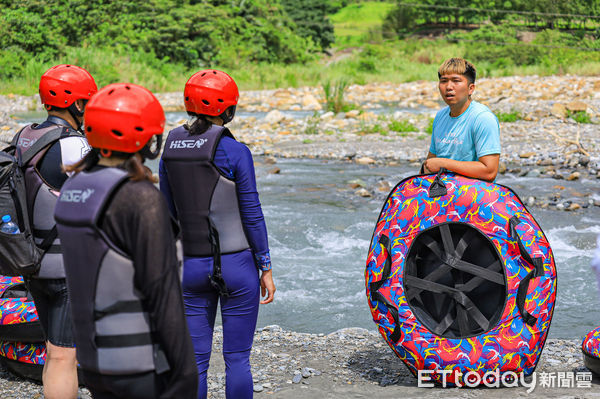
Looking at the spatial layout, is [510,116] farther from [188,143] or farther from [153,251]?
[153,251]

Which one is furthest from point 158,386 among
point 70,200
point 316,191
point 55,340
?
point 316,191

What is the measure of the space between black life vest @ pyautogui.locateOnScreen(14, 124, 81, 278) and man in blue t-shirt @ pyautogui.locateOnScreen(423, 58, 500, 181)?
2.05m

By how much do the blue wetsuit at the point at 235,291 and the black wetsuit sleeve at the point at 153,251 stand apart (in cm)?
107

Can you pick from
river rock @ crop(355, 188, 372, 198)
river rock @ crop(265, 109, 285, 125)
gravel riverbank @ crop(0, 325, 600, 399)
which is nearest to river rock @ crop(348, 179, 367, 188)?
river rock @ crop(355, 188, 372, 198)

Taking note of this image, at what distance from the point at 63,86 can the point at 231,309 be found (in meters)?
1.31

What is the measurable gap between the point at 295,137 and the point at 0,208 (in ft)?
51.8

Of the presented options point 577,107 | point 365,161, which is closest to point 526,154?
point 365,161

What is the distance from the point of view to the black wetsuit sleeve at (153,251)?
2174mm

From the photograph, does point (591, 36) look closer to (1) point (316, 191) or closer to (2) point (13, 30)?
(2) point (13, 30)

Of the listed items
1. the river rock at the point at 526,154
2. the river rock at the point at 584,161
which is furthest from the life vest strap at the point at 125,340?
the river rock at the point at 526,154

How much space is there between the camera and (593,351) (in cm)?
414

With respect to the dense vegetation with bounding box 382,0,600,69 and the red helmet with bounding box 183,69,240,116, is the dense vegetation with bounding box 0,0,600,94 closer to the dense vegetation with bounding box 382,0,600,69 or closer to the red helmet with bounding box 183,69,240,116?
the dense vegetation with bounding box 382,0,600,69

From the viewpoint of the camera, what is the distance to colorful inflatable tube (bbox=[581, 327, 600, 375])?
4.14 meters

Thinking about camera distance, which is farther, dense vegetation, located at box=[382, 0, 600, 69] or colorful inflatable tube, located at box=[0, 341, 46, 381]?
dense vegetation, located at box=[382, 0, 600, 69]
